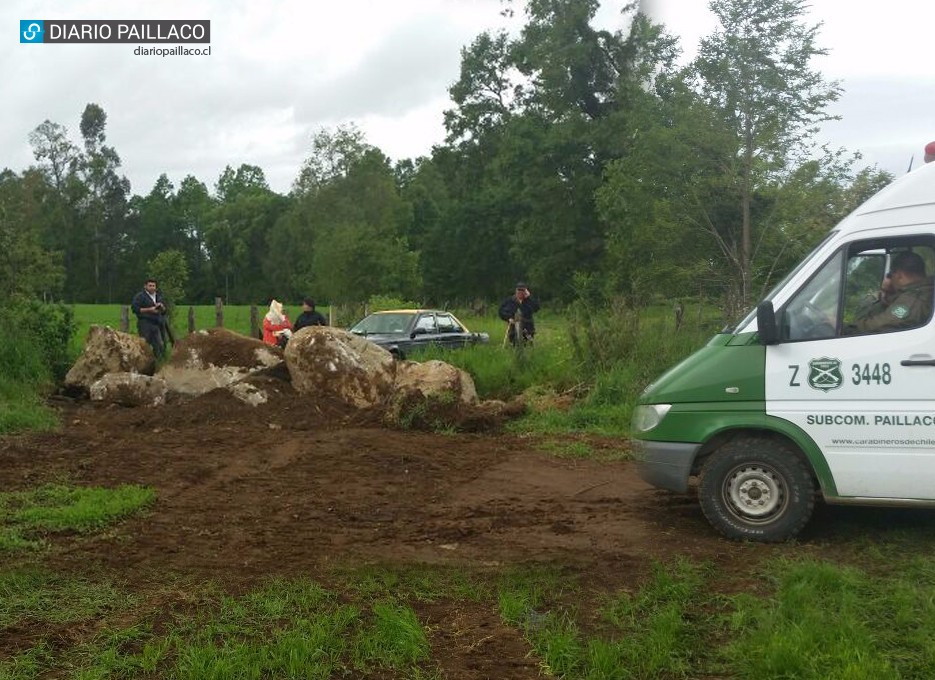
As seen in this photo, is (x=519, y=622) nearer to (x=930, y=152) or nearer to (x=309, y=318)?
(x=930, y=152)

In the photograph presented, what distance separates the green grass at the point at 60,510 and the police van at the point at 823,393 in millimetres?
4327

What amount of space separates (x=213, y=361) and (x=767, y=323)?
9.80 meters

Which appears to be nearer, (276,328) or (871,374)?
(871,374)

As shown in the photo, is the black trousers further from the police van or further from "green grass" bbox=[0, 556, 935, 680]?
the police van

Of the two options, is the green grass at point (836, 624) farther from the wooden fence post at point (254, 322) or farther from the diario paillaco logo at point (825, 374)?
the wooden fence post at point (254, 322)

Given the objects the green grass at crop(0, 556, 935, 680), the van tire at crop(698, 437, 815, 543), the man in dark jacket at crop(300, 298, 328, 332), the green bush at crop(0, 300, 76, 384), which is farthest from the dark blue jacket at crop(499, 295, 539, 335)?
the green grass at crop(0, 556, 935, 680)

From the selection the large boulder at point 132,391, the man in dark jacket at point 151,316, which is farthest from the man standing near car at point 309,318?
the large boulder at point 132,391

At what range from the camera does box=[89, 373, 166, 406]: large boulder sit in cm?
1369

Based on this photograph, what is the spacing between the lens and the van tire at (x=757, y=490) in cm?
632

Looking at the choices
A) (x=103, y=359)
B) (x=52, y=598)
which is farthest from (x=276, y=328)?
(x=52, y=598)

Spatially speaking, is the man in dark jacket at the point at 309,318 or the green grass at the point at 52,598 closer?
the green grass at the point at 52,598

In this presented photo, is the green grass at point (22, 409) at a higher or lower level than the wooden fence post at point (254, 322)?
lower

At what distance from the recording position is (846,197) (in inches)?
751

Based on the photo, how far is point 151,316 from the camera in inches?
661
